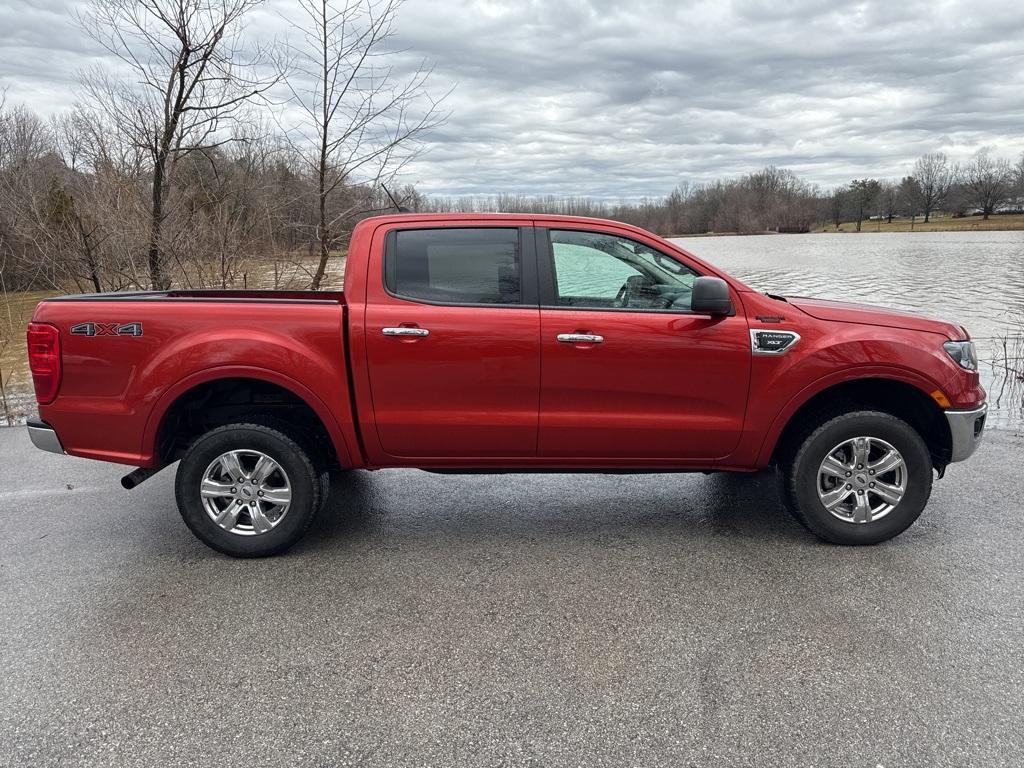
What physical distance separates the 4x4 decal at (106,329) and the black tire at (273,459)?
0.69 m

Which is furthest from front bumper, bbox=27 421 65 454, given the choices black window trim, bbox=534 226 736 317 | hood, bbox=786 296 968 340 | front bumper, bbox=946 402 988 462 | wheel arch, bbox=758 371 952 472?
front bumper, bbox=946 402 988 462

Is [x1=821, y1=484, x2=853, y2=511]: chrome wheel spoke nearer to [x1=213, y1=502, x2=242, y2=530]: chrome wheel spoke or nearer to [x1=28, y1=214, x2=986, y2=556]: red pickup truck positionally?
[x1=28, y1=214, x2=986, y2=556]: red pickup truck

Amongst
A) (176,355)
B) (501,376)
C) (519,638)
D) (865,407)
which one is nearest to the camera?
(519,638)

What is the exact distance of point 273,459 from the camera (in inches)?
153

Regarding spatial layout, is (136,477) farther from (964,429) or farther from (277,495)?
(964,429)

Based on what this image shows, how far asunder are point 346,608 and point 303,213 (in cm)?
746

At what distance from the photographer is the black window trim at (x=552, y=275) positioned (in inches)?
153

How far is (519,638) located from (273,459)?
1.72 meters

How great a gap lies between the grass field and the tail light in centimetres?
8718

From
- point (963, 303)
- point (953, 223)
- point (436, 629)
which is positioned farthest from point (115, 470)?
point (953, 223)

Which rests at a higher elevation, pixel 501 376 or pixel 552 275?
pixel 552 275

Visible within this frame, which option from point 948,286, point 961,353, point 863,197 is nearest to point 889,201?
point 863,197

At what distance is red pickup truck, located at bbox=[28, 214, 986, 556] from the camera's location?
3.78m

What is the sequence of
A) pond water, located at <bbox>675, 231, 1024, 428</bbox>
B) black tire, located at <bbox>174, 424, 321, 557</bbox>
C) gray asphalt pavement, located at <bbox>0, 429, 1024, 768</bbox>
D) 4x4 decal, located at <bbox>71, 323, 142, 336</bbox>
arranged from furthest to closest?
pond water, located at <bbox>675, 231, 1024, 428</bbox>
black tire, located at <bbox>174, 424, 321, 557</bbox>
4x4 decal, located at <bbox>71, 323, 142, 336</bbox>
gray asphalt pavement, located at <bbox>0, 429, 1024, 768</bbox>
